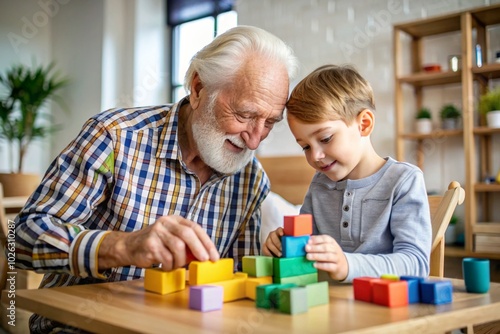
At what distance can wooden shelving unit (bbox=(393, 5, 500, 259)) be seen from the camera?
3090mm

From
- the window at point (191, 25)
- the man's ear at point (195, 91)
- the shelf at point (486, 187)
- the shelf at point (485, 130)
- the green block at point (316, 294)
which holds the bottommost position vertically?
the green block at point (316, 294)

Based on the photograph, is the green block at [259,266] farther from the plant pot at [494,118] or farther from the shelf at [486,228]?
the plant pot at [494,118]

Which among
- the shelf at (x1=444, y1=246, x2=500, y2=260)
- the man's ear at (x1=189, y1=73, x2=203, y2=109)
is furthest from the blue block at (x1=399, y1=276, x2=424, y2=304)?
the shelf at (x1=444, y1=246, x2=500, y2=260)

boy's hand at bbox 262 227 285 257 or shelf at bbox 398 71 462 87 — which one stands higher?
shelf at bbox 398 71 462 87

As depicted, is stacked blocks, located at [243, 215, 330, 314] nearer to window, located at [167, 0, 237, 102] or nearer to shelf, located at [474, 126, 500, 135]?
shelf, located at [474, 126, 500, 135]

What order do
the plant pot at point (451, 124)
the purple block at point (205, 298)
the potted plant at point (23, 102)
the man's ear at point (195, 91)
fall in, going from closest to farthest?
the purple block at point (205, 298)
the man's ear at point (195, 91)
the plant pot at point (451, 124)
the potted plant at point (23, 102)

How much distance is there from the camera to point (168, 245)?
3.08ft

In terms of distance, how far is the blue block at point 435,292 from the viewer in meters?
0.87

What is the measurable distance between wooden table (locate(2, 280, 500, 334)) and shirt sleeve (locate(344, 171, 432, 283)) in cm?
10

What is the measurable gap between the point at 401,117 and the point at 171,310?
305 centimetres

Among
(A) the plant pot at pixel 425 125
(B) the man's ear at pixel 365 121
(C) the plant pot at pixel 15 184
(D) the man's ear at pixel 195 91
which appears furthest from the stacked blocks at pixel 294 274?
(C) the plant pot at pixel 15 184

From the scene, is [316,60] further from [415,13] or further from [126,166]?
[126,166]

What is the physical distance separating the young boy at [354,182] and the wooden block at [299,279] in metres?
0.21

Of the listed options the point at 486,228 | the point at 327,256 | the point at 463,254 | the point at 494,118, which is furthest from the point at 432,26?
the point at 327,256
